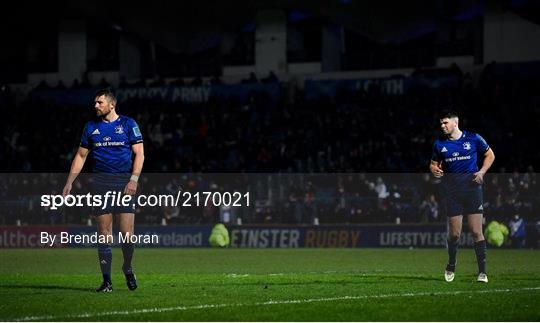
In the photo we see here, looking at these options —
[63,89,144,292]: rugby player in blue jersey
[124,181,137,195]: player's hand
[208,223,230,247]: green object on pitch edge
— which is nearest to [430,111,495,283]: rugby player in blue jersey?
[63,89,144,292]: rugby player in blue jersey

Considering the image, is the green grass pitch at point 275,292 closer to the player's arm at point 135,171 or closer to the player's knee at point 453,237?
the player's knee at point 453,237

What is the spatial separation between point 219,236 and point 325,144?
7.97m

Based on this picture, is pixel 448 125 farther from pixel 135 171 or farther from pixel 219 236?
pixel 219 236

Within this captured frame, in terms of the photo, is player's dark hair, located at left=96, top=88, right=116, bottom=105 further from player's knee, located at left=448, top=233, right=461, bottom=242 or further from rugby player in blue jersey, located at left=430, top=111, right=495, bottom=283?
player's knee, located at left=448, top=233, right=461, bottom=242

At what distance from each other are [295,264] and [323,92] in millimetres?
20826

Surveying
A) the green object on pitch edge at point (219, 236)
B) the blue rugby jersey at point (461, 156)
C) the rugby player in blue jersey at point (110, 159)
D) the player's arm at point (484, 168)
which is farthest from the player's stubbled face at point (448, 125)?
the green object on pitch edge at point (219, 236)

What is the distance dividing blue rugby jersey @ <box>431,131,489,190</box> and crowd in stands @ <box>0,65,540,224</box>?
1431 cm

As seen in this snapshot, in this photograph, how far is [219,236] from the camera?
3241 cm

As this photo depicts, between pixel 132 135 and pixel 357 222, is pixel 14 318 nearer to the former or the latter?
pixel 132 135

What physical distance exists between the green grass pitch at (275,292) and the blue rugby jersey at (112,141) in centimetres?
182

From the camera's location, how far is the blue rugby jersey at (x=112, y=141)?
582 inches

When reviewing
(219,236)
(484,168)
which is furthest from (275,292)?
(219,236)

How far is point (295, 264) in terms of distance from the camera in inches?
941

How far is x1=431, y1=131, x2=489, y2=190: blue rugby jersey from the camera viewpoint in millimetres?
16531
